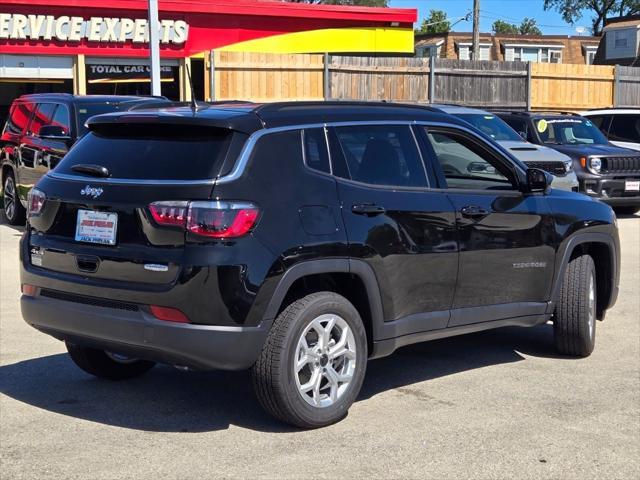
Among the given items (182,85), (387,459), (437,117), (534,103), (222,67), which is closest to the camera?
(387,459)

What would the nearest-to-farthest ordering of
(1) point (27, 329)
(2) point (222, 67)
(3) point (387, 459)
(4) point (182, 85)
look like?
(3) point (387, 459), (1) point (27, 329), (2) point (222, 67), (4) point (182, 85)

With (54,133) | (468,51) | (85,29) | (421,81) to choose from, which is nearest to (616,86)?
(421,81)

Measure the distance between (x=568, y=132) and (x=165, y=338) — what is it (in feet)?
42.5

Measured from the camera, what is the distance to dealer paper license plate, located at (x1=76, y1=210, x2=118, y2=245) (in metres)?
5.02

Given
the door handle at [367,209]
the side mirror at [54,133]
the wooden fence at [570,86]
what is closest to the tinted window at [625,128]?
the wooden fence at [570,86]

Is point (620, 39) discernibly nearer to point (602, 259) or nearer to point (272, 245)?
point (602, 259)

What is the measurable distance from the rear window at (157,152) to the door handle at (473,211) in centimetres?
176

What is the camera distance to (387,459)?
4.76 meters

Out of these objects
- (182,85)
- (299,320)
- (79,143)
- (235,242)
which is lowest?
(299,320)

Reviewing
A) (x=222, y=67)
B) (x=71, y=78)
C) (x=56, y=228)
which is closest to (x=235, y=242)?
(x=56, y=228)

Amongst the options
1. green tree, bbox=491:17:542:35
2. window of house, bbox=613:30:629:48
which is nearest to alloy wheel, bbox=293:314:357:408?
window of house, bbox=613:30:629:48

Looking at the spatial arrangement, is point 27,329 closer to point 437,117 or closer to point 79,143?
point 79,143

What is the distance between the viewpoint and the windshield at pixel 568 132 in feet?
52.9

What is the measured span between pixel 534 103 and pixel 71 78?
12.9 metres
